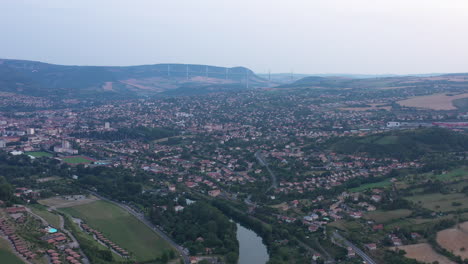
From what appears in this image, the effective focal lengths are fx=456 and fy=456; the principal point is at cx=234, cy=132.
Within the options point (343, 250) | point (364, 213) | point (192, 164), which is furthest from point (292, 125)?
point (343, 250)

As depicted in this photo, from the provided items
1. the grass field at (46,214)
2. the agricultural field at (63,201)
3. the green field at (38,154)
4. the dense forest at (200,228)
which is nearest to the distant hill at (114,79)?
the green field at (38,154)

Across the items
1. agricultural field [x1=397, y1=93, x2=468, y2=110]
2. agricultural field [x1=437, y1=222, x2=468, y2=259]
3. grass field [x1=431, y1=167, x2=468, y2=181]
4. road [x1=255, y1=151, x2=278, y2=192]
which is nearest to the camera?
agricultural field [x1=437, y1=222, x2=468, y2=259]

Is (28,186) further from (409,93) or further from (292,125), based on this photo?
(409,93)

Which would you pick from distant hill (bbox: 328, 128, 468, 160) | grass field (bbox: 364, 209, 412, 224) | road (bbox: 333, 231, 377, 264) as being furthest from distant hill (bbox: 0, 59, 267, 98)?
road (bbox: 333, 231, 377, 264)

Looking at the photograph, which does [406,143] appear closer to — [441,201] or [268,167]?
[268,167]

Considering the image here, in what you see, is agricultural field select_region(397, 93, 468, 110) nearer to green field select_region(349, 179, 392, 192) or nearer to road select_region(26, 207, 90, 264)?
green field select_region(349, 179, 392, 192)

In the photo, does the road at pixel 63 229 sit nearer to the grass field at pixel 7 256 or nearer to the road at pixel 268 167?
the grass field at pixel 7 256
